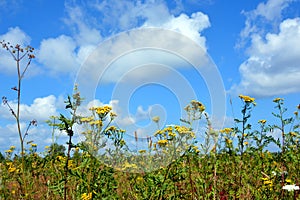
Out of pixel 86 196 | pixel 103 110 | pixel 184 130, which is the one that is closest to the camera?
pixel 86 196

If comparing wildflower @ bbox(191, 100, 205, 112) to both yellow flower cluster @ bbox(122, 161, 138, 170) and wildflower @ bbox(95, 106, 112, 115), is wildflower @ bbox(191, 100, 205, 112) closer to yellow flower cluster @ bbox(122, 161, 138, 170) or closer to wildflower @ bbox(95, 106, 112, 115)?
yellow flower cluster @ bbox(122, 161, 138, 170)

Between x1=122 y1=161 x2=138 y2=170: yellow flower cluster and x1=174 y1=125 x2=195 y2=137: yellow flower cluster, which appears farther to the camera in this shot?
x1=122 y1=161 x2=138 y2=170: yellow flower cluster

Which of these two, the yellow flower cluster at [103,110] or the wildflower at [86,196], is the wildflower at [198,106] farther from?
the wildflower at [86,196]

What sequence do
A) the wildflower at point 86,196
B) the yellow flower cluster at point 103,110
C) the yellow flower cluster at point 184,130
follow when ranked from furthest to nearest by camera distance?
the yellow flower cluster at point 184,130 < the yellow flower cluster at point 103,110 < the wildflower at point 86,196

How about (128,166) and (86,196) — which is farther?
(128,166)

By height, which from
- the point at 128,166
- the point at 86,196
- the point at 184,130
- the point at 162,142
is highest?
the point at 184,130

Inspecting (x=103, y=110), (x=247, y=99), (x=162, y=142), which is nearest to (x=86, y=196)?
(x=103, y=110)

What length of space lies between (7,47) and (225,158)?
3.40 m

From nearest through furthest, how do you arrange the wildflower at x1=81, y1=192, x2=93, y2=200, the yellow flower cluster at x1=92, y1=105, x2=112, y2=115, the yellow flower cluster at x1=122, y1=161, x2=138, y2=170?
the wildflower at x1=81, y1=192, x2=93, y2=200, the yellow flower cluster at x1=92, y1=105, x2=112, y2=115, the yellow flower cluster at x1=122, y1=161, x2=138, y2=170

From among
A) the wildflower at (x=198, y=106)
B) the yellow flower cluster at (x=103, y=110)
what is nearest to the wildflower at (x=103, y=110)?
the yellow flower cluster at (x=103, y=110)

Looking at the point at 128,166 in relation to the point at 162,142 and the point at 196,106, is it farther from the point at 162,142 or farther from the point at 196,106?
the point at 196,106

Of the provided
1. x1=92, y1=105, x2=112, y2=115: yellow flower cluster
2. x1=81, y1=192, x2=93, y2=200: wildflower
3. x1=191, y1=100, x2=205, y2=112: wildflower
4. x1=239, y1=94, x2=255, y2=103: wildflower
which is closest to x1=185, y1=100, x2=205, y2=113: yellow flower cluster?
x1=191, y1=100, x2=205, y2=112: wildflower

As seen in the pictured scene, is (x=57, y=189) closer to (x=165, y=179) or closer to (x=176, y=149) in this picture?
(x=165, y=179)

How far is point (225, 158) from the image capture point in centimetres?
530
